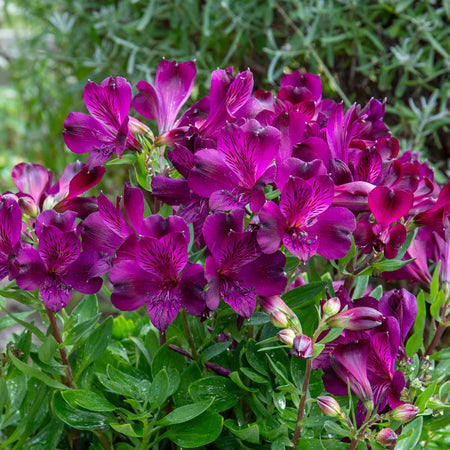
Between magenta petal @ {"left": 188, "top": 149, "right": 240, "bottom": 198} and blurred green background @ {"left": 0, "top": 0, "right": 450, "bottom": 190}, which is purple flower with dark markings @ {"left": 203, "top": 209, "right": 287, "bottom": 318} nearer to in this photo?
magenta petal @ {"left": 188, "top": 149, "right": 240, "bottom": 198}

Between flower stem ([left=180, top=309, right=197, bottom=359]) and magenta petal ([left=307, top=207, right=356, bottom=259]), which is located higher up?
magenta petal ([left=307, top=207, right=356, bottom=259])

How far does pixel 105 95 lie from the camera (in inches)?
25.2

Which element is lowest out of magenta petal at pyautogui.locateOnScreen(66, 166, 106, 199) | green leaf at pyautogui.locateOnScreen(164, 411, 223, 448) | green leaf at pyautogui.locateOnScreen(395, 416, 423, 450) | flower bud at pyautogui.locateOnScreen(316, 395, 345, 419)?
green leaf at pyautogui.locateOnScreen(164, 411, 223, 448)

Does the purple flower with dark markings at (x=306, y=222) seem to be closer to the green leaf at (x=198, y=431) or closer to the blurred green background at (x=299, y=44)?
the green leaf at (x=198, y=431)

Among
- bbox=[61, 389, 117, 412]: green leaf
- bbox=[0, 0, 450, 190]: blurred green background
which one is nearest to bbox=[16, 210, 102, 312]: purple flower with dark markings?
bbox=[61, 389, 117, 412]: green leaf

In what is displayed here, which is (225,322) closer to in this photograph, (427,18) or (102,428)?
(102,428)

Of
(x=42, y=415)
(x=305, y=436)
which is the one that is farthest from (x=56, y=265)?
(x=305, y=436)

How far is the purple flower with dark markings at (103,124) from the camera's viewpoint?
2.10 ft

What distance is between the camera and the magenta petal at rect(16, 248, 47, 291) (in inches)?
23.8

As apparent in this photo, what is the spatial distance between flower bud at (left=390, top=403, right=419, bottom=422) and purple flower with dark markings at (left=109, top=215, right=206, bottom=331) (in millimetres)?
219

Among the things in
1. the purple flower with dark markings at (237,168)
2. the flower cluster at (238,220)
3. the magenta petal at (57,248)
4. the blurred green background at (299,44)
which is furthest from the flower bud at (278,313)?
the blurred green background at (299,44)

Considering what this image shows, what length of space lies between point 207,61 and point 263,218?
5.14 ft

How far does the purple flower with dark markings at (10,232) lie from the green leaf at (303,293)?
1.02 ft

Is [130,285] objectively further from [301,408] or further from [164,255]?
[301,408]
